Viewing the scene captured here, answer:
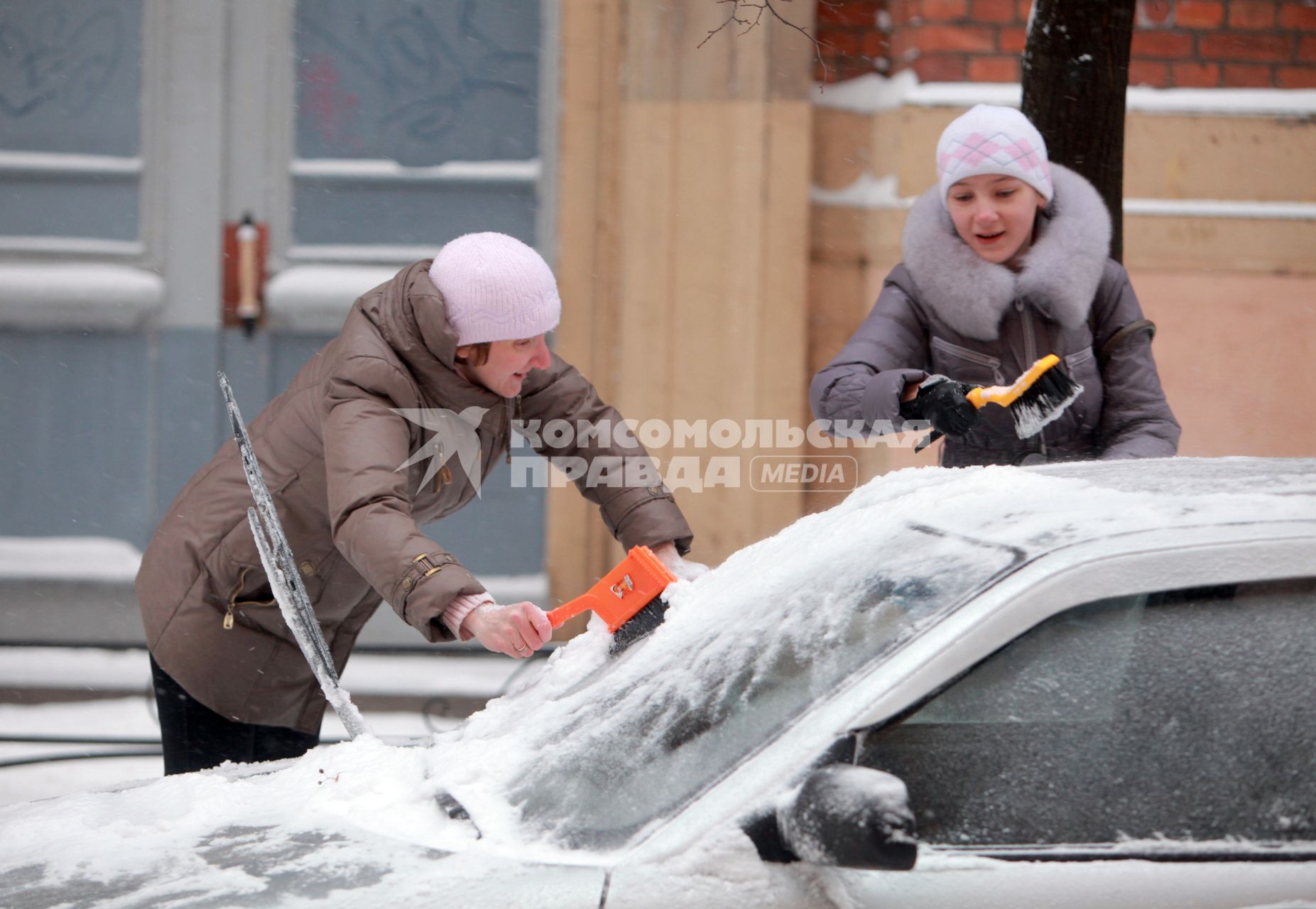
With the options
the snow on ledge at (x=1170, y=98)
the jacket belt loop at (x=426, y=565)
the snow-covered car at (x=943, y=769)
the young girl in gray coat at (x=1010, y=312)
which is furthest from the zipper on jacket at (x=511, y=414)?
the snow on ledge at (x=1170, y=98)

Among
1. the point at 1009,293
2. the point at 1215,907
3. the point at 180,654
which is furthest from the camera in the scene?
the point at 1009,293

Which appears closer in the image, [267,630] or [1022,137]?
[267,630]

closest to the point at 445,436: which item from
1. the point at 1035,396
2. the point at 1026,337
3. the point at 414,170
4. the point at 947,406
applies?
the point at 947,406

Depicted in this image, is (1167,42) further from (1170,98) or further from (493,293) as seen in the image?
(493,293)

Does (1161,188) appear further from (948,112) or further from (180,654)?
(180,654)

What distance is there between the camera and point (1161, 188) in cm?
584

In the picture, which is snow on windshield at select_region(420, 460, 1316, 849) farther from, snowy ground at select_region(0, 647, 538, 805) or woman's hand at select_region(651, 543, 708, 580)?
snowy ground at select_region(0, 647, 538, 805)

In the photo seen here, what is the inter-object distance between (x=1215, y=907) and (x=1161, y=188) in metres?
4.71

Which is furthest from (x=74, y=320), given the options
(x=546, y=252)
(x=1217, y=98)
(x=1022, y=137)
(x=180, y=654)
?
(x=1217, y=98)

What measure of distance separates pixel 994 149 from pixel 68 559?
15.3ft

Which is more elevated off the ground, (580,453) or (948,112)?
(948,112)

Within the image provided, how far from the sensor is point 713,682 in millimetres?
1934

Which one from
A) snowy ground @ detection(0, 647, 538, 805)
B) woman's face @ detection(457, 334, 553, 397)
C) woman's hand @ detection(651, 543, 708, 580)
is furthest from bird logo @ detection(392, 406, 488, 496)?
snowy ground @ detection(0, 647, 538, 805)

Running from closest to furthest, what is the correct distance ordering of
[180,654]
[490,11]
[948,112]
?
[180,654]
[948,112]
[490,11]
